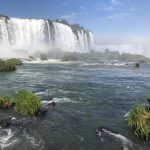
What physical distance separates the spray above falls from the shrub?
74521mm

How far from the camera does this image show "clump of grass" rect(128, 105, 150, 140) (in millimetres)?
15430

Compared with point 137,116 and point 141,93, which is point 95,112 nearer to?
point 137,116

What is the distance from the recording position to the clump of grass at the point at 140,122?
15.4m

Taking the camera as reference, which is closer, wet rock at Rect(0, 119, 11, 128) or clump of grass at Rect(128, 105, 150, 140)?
clump of grass at Rect(128, 105, 150, 140)

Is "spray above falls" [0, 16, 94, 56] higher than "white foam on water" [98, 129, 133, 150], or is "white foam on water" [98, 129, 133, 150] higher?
"spray above falls" [0, 16, 94, 56]

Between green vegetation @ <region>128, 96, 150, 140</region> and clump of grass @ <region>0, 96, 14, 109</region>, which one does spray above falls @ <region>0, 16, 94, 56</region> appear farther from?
green vegetation @ <region>128, 96, 150, 140</region>

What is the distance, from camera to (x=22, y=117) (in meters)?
19.2

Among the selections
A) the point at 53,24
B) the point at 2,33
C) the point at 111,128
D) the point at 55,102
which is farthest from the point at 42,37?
the point at 111,128

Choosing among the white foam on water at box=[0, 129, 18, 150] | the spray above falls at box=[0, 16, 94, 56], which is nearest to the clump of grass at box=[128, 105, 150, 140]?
the white foam on water at box=[0, 129, 18, 150]

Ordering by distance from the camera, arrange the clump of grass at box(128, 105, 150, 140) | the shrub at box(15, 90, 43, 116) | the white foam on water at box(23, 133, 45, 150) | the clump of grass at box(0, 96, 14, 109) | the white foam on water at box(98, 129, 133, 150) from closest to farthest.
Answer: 1. the white foam on water at box(23, 133, 45, 150)
2. the white foam on water at box(98, 129, 133, 150)
3. the clump of grass at box(128, 105, 150, 140)
4. the shrub at box(15, 90, 43, 116)
5. the clump of grass at box(0, 96, 14, 109)

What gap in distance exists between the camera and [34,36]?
11138cm

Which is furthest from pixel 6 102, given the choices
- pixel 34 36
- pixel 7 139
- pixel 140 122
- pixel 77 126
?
pixel 34 36

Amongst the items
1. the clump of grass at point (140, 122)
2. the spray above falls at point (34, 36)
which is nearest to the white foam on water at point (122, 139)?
the clump of grass at point (140, 122)

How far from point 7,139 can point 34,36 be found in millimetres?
98808
